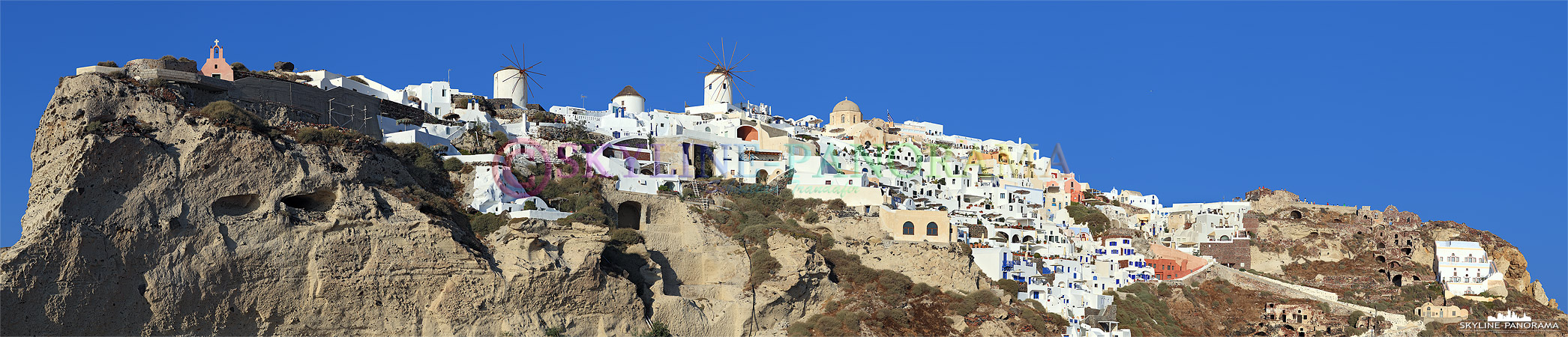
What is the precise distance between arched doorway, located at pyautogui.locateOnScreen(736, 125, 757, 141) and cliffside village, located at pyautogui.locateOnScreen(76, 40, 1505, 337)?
0.08m

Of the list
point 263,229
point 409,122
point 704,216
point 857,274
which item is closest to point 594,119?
point 409,122

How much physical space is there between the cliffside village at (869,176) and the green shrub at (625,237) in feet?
5.27

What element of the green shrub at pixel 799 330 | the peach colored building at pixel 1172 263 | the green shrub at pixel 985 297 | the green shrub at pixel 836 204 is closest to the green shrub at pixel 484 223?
the green shrub at pixel 799 330

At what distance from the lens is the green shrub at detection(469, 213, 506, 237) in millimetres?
40031

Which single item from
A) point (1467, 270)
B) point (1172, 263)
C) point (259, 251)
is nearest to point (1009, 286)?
point (1172, 263)

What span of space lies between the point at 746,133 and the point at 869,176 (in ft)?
30.0

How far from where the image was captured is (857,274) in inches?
1716

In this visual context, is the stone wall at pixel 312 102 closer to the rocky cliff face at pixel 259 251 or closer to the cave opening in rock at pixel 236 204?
the rocky cliff face at pixel 259 251

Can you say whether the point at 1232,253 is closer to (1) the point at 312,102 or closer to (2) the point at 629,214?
(2) the point at 629,214

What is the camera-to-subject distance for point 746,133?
62.0m

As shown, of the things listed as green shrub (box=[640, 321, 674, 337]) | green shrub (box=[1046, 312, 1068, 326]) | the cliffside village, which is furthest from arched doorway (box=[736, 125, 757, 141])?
green shrub (box=[640, 321, 674, 337])

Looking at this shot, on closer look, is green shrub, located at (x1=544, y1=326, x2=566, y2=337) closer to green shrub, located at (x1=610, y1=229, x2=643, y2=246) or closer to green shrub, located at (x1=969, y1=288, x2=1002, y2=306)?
green shrub, located at (x1=610, y1=229, x2=643, y2=246)

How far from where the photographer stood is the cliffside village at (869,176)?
45219 millimetres

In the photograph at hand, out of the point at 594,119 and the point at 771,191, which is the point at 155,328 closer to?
the point at 771,191
